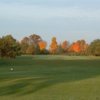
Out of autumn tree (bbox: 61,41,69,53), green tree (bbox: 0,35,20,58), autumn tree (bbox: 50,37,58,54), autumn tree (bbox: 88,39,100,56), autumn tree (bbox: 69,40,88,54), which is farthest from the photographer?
autumn tree (bbox: 69,40,88,54)

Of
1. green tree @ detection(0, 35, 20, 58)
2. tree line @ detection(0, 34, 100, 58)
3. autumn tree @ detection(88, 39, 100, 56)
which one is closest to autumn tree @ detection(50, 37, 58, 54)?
tree line @ detection(0, 34, 100, 58)

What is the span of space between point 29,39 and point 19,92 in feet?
545

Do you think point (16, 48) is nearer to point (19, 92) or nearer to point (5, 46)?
point (5, 46)

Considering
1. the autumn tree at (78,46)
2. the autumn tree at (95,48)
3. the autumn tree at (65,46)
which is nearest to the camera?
the autumn tree at (95,48)

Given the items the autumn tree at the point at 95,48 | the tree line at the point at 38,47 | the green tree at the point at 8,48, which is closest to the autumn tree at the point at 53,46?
the tree line at the point at 38,47

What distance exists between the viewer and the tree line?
93312mm

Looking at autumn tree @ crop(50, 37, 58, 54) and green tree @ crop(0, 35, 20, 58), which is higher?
autumn tree @ crop(50, 37, 58, 54)

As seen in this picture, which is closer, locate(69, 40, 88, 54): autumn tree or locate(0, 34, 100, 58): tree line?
locate(0, 34, 100, 58): tree line

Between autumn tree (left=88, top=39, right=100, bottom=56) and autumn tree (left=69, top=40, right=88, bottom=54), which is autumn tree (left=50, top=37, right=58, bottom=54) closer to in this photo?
autumn tree (left=69, top=40, right=88, bottom=54)

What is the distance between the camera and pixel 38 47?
6599 inches

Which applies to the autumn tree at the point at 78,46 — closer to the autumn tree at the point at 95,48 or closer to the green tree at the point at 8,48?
the autumn tree at the point at 95,48

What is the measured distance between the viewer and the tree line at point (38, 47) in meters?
93.3

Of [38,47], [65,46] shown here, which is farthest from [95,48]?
[65,46]

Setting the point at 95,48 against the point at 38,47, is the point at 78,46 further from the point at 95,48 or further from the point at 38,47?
the point at 95,48
